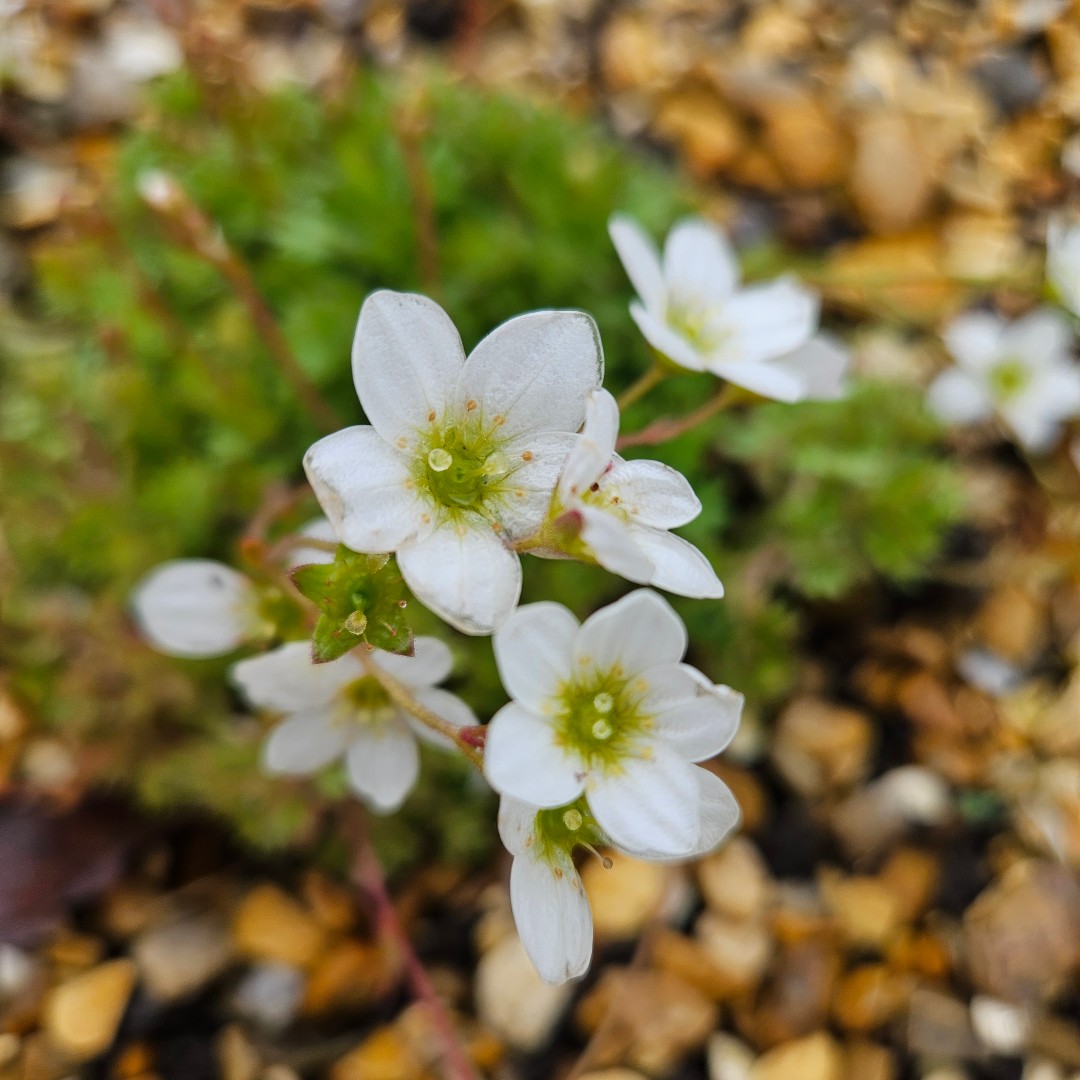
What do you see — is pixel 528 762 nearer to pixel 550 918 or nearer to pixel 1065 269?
pixel 550 918

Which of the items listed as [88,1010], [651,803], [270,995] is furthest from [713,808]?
[88,1010]

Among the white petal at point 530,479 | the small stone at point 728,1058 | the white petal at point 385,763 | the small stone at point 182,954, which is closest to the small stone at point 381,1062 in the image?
the small stone at point 182,954

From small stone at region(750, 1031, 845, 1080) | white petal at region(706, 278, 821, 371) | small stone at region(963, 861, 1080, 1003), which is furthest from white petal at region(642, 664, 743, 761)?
small stone at region(963, 861, 1080, 1003)

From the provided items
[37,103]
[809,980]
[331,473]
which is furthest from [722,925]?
[37,103]

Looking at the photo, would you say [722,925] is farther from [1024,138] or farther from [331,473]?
[1024,138]

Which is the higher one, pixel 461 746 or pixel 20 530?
pixel 461 746
